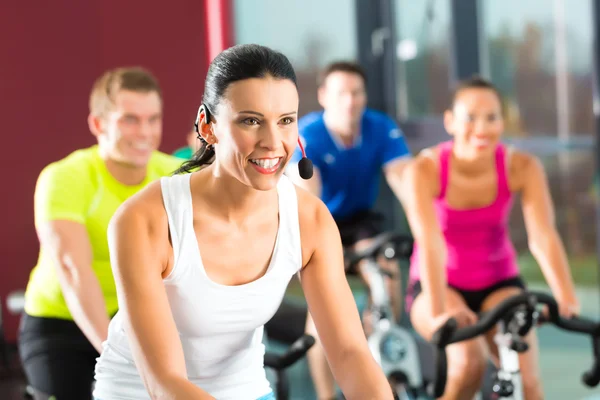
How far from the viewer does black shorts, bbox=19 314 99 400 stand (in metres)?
2.35

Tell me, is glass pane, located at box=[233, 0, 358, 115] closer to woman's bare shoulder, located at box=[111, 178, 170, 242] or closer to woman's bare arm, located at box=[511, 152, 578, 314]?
woman's bare arm, located at box=[511, 152, 578, 314]

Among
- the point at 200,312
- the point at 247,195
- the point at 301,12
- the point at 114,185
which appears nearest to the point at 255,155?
the point at 247,195

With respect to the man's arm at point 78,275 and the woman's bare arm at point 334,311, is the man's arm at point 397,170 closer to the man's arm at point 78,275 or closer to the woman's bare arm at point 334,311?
the man's arm at point 78,275

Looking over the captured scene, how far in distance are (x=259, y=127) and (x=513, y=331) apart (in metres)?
1.09

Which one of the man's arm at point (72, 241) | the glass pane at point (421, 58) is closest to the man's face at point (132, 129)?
the man's arm at point (72, 241)

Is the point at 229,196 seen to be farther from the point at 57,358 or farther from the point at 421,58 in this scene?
the point at 421,58

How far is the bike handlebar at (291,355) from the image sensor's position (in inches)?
91.0

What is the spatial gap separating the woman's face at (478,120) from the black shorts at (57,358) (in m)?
1.29

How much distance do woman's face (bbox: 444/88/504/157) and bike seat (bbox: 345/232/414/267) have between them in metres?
0.43

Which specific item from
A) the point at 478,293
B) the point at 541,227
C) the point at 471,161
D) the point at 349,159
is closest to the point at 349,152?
the point at 349,159

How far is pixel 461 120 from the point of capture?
2963 millimetres

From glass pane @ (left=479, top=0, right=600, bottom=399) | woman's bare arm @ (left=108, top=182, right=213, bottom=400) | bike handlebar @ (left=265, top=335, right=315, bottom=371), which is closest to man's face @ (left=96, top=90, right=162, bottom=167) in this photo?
bike handlebar @ (left=265, top=335, right=315, bottom=371)

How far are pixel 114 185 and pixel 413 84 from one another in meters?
3.15

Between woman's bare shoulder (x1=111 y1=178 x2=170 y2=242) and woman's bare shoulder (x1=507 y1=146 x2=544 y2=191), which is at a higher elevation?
woman's bare shoulder (x1=111 y1=178 x2=170 y2=242)
